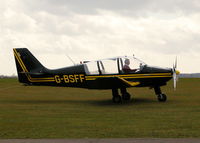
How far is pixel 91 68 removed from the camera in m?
18.2

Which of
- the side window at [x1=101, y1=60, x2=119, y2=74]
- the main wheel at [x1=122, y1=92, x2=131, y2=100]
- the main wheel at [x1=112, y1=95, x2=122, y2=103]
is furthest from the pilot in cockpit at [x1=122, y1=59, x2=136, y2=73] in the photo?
the main wheel at [x1=122, y1=92, x2=131, y2=100]

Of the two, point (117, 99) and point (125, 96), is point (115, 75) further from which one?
point (125, 96)

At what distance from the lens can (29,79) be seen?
1962 cm

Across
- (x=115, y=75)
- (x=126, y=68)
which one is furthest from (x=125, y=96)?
(x=126, y=68)

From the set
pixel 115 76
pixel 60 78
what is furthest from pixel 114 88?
pixel 60 78

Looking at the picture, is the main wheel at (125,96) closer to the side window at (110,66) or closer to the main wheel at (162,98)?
the side window at (110,66)

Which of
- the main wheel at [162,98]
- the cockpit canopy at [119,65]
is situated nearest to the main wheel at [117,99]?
the cockpit canopy at [119,65]

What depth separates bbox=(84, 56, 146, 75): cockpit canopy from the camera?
17688 mm

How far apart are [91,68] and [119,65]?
155 cm

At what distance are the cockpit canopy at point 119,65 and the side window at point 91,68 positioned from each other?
0.06 m

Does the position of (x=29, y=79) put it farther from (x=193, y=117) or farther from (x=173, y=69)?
(x=193, y=117)

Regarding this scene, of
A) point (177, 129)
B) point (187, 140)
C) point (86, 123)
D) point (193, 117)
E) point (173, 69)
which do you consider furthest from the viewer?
point (173, 69)

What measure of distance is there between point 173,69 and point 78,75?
505cm

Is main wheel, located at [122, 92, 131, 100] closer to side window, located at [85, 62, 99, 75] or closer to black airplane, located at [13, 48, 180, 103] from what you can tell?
black airplane, located at [13, 48, 180, 103]
